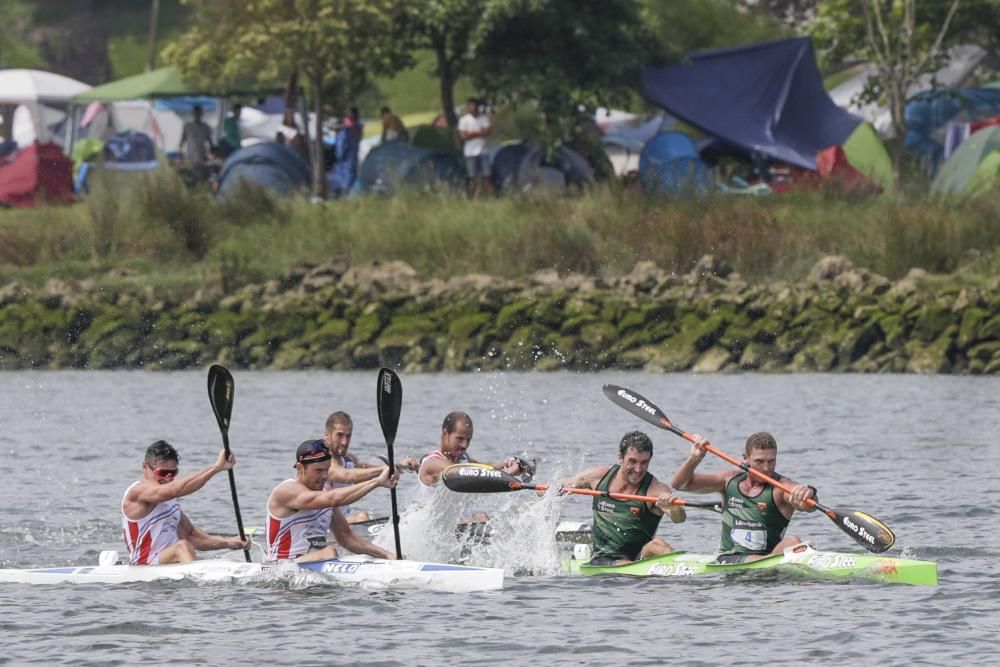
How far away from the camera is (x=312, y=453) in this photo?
14.8 m

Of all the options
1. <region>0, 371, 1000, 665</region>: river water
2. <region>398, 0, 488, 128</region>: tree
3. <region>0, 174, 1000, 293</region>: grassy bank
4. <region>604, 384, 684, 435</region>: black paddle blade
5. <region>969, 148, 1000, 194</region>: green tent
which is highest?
<region>398, 0, 488, 128</region>: tree

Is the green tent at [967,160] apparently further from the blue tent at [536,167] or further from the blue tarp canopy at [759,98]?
the blue tent at [536,167]

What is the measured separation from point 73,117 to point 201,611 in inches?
1326

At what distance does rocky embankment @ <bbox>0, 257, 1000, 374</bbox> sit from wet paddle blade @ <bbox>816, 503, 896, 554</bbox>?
16.0 metres

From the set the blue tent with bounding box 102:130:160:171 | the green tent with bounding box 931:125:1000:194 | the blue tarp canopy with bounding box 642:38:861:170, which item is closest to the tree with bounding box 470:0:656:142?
the blue tarp canopy with bounding box 642:38:861:170

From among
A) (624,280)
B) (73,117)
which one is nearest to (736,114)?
(624,280)

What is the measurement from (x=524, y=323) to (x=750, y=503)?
17.4 meters

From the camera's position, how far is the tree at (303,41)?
37000 millimetres

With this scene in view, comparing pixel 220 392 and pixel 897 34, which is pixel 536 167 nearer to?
pixel 897 34

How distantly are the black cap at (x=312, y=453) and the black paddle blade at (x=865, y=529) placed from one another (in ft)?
12.3

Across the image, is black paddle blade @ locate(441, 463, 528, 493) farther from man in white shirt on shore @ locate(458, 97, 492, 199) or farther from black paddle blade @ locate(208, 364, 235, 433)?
man in white shirt on shore @ locate(458, 97, 492, 199)

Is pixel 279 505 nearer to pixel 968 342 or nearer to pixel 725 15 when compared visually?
pixel 968 342

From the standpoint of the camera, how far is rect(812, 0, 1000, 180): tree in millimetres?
39281

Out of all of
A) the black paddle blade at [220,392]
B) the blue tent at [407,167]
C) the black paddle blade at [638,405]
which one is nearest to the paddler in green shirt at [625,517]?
the black paddle blade at [638,405]
